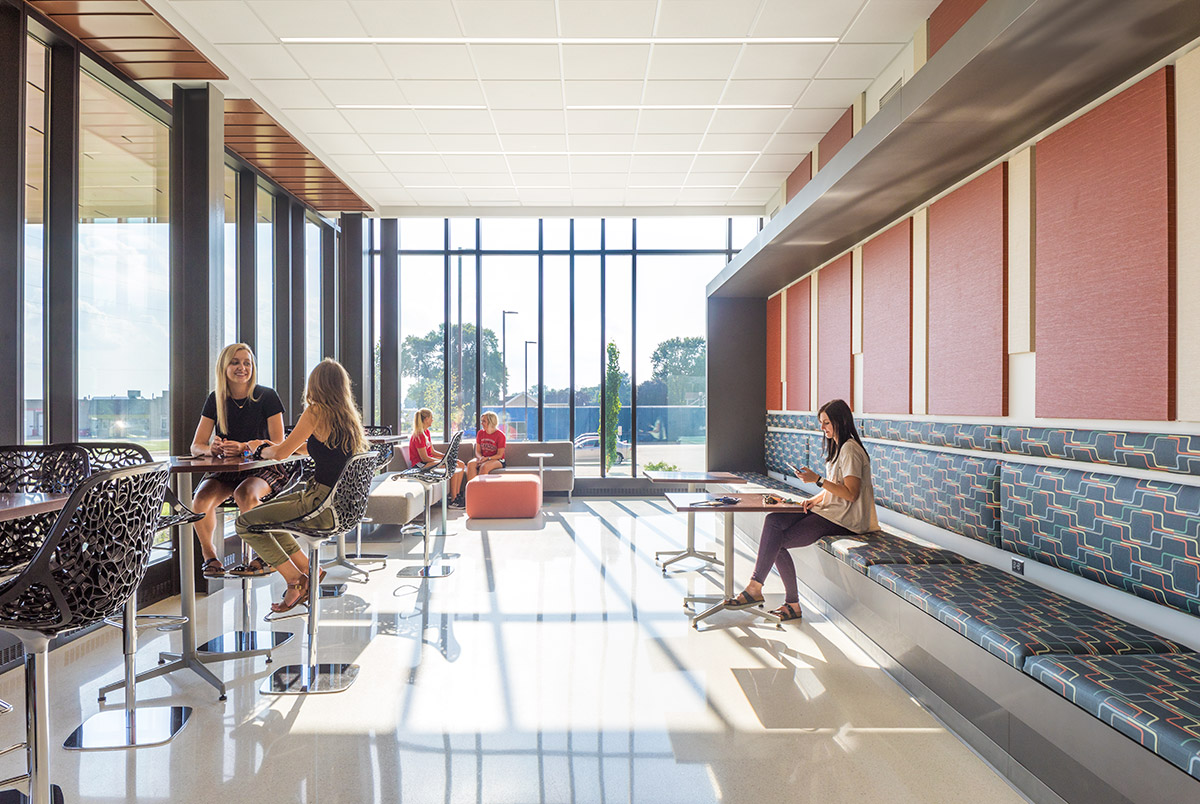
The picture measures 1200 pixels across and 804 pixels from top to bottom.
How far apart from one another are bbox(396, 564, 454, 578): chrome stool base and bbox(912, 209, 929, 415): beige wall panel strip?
12.6ft

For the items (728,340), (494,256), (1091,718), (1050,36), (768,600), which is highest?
(494,256)

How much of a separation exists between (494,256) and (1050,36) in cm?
822

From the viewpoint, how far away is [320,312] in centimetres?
870

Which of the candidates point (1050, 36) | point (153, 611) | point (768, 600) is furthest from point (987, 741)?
point (153, 611)

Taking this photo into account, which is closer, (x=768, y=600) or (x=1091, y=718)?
(x=1091, y=718)

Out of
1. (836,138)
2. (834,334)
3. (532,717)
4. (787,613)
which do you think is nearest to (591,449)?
(834,334)

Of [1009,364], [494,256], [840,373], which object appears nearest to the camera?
[1009,364]

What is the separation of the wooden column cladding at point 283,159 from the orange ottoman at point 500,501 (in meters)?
3.74

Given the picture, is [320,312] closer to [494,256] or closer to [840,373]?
[494,256]

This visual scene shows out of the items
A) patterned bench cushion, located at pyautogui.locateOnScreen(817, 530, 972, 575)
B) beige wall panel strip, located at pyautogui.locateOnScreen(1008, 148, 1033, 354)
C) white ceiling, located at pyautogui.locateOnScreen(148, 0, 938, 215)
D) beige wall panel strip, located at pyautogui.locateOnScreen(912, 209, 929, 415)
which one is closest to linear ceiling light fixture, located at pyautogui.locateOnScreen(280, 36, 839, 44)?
white ceiling, located at pyautogui.locateOnScreen(148, 0, 938, 215)

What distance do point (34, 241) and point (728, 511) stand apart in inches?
171

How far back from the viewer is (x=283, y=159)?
6953mm

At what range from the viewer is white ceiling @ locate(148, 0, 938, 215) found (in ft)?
15.0

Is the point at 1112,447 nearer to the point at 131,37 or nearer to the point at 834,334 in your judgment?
the point at 834,334
